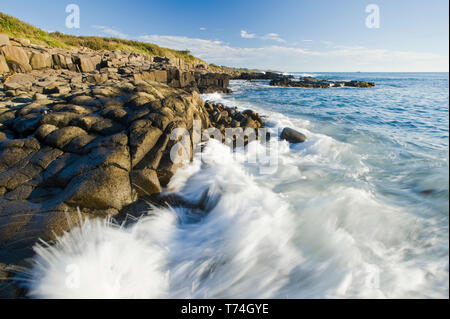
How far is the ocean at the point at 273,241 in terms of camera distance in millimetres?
2176

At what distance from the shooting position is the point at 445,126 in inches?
307

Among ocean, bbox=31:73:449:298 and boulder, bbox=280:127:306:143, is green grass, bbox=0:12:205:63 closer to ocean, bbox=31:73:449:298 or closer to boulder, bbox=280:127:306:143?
boulder, bbox=280:127:306:143

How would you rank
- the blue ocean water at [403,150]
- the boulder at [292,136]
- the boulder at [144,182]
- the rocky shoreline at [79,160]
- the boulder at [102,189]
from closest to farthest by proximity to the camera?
the rocky shoreline at [79,160], the boulder at [102,189], the boulder at [144,182], the blue ocean water at [403,150], the boulder at [292,136]

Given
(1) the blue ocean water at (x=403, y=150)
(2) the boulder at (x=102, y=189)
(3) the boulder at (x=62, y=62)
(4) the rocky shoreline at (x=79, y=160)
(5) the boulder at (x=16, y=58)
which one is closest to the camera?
(4) the rocky shoreline at (x=79, y=160)

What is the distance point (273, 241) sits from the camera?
110 inches

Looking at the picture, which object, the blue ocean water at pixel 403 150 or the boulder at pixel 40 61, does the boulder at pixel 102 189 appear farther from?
the boulder at pixel 40 61

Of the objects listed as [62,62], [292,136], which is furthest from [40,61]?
[292,136]

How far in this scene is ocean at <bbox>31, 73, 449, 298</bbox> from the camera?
2.18 meters

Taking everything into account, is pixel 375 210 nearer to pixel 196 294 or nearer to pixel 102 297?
pixel 196 294

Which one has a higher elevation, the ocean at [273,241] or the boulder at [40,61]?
the boulder at [40,61]

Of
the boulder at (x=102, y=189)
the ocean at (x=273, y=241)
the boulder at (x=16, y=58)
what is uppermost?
the boulder at (x=16, y=58)

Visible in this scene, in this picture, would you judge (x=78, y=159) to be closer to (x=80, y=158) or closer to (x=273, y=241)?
(x=80, y=158)

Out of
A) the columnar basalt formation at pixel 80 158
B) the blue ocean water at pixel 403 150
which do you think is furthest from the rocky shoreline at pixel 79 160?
the blue ocean water at pixel 403 150
